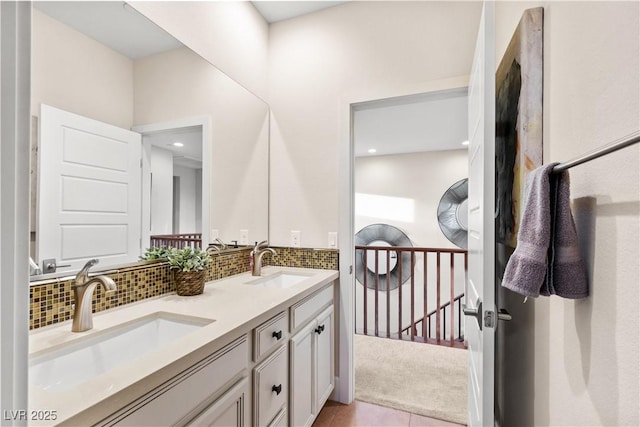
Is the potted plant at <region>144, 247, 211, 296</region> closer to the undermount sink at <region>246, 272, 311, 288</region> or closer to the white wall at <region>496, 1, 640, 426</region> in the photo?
the undermount sink at <region>246, 272, 311, 288</region>

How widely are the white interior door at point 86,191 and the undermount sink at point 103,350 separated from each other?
305 mm

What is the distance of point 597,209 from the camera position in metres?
0.63

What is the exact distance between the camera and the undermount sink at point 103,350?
84 cm

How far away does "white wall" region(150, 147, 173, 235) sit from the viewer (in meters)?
1.47

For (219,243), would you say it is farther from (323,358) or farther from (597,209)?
(597,209)

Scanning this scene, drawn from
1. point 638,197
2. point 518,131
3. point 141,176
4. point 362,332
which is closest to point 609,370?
point 638,197

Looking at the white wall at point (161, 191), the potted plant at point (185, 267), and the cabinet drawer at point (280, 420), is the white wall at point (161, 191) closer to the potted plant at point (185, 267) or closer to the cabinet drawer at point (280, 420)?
the potted plant at point (185, 267)

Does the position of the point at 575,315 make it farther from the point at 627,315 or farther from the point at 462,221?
the point at 462,221

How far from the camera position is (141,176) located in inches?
54.9

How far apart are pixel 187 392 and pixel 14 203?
70 cm

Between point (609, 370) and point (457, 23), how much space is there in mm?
2016

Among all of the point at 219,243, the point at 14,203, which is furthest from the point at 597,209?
the point at 219,243

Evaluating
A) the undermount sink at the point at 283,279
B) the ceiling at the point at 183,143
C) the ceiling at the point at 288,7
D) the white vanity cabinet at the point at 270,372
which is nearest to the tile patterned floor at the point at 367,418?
the white vanity cabinet at the point at 270,372

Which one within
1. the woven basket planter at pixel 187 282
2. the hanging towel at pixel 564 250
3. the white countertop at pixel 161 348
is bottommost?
the white countertop at pixel 161 348
